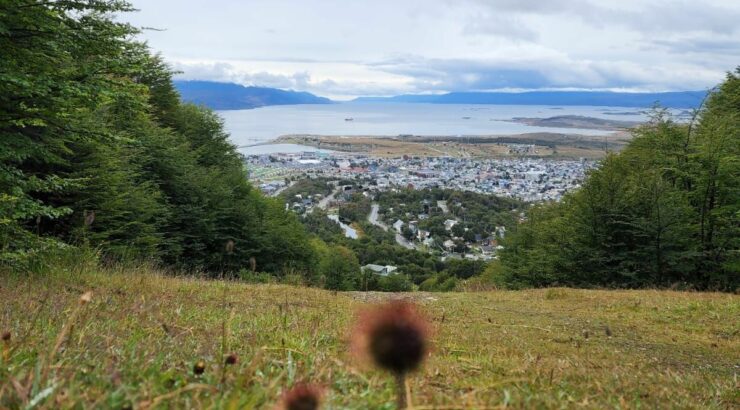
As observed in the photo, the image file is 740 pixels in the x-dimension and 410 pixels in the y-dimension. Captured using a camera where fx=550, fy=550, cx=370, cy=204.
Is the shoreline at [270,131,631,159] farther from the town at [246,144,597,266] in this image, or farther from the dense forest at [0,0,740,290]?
the dense forest at [0,0,740,290]

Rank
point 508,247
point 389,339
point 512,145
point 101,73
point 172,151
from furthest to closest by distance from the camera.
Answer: point 512,145 → point 508,247 → point 172,151 → point 101,73 → point 389,339

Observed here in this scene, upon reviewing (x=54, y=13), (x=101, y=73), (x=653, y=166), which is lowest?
(x=653, y=166)

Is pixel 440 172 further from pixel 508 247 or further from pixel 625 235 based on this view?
pixel 625 235

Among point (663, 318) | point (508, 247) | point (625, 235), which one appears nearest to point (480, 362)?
point (663, 318)

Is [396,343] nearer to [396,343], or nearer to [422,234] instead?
[396,343]

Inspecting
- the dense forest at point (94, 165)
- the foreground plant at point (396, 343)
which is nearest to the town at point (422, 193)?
the dense forest at point (94, 165)
